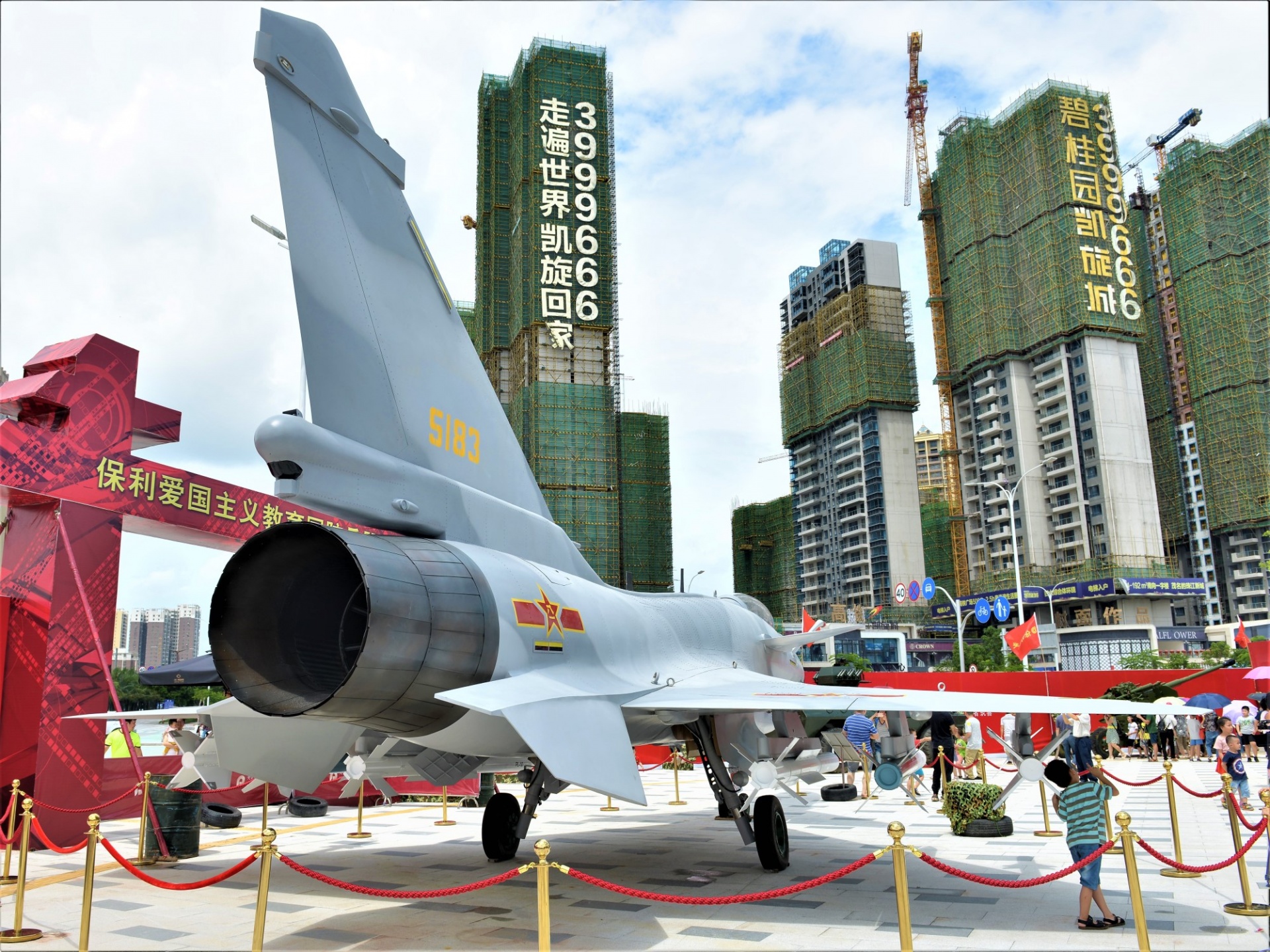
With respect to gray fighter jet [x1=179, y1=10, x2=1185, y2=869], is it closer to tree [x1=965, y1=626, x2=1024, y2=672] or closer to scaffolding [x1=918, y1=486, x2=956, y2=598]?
tree [x1=965, y1=626, x2=1024, y2=672]

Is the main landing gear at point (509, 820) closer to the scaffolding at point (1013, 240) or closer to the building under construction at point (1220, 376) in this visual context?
the scaffolding at point (1013, 240)

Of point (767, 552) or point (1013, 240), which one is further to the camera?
point (767, 552)

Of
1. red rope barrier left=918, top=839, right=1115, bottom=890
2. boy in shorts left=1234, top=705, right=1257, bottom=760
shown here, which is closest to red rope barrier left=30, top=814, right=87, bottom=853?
red rope barrier left=918, top=839, right=1115, bottom=890

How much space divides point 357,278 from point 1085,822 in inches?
291

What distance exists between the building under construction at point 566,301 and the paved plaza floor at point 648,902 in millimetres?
53003

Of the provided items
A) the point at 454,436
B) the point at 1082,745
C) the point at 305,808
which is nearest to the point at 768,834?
the point at 1082,745

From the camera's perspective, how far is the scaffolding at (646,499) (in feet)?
250

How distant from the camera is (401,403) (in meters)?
7.62

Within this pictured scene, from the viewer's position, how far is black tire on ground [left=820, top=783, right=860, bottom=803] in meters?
16.8

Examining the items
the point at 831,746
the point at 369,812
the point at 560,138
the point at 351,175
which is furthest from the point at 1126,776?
the point at 560,138

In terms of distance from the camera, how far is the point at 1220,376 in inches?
3359

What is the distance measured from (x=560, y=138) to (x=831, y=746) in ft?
219

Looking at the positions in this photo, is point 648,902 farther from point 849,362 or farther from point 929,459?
point 929,459

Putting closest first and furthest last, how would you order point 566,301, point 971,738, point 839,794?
point 839,794
point 971,738
point 566,301
